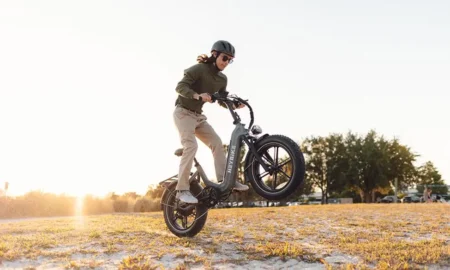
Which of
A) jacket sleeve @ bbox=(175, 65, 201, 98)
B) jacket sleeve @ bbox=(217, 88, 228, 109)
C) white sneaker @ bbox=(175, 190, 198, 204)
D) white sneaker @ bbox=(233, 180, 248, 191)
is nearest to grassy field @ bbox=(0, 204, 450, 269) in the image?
white sneaker @ bbox=(175, 190, 198, 204)

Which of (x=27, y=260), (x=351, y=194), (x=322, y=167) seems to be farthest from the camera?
(x=351, y=194)

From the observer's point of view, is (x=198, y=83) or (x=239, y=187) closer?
(x=239, y=187)

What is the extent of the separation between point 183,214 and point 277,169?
244cm

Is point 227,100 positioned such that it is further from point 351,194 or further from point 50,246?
point 351,194

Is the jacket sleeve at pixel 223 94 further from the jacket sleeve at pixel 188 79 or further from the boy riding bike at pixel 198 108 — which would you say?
the jacket sleeve at pixel 188 79

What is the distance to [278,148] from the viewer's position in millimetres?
6062

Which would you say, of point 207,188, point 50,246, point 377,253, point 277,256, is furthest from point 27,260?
point 377,253

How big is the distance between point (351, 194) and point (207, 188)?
243 feet

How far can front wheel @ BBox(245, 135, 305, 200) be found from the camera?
229 inches

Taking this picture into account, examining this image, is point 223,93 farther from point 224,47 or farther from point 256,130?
point 256,130

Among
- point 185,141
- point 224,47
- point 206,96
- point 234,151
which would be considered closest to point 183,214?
point 185,141

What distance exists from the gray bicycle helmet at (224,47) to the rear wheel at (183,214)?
2346 millimetres

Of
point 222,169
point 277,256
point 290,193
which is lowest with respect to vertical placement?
point 277,256

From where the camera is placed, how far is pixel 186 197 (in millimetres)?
7109
